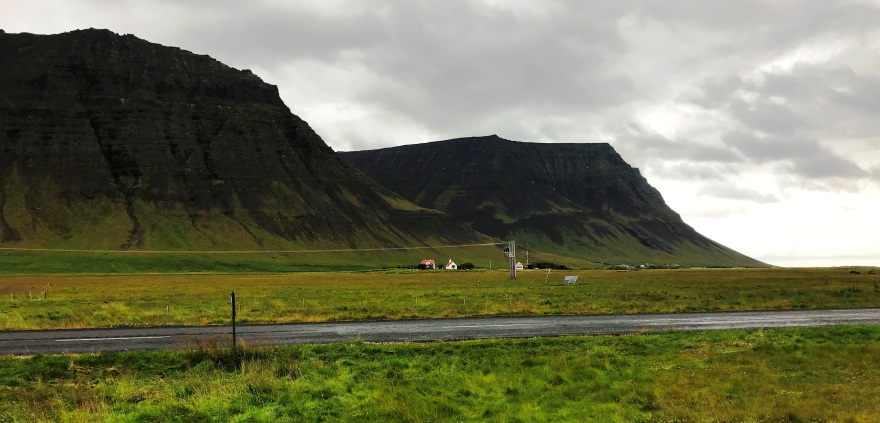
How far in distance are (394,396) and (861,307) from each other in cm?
4286

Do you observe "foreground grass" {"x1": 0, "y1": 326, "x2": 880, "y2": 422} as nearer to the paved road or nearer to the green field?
the paved road

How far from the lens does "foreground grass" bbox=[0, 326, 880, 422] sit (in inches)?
544

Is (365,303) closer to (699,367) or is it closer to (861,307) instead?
(699,367)

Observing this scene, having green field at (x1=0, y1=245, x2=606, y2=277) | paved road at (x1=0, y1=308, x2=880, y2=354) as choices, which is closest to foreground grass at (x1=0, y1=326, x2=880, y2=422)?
paved road at (x1=0, y1=308, x2=880, y2=354)

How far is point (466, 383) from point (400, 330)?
14294mm

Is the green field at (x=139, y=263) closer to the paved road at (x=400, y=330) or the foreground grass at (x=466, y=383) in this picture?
the paved road at (x=400, y=330)

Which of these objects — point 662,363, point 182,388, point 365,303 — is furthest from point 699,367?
point 365,303

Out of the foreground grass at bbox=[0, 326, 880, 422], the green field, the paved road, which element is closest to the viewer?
the foreground grass at bbox=[0, 326, 880, 422]

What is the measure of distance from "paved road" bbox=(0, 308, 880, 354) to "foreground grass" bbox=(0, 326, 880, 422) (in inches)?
134

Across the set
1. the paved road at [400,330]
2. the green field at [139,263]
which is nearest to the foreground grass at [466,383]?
the paved road at [400,330]

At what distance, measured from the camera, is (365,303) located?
46.2 m

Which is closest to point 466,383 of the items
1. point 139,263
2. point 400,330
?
point 400,330

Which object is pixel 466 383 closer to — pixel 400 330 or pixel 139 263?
pixel 400 330

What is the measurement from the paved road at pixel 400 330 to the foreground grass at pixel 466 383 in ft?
11.2
